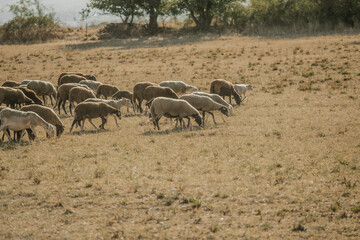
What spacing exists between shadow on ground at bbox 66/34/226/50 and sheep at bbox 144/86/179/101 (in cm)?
2435

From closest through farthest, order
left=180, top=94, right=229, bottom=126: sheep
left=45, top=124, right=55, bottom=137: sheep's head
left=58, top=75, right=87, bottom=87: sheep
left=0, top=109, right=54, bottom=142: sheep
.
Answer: left=0, top=109, right=54, bottom=142: sheep
left=45, top=124, right=55, bottom=137: sheep's head
left=180, top=94, right=229, bottom=126: sheep
left=58, top=75, right=87, bottom=87: sheep

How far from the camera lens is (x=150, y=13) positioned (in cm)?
5781

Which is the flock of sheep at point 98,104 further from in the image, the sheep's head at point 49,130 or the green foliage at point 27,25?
the green foliage at point 27,25

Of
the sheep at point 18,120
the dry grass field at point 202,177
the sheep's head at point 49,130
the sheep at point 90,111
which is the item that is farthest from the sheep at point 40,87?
the sheep's head at point 49,130

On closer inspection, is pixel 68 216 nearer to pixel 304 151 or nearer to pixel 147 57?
pixel 304 151

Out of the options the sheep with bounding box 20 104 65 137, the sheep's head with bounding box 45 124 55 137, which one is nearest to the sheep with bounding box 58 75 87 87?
the sheep with bounding box 20 104 65 137

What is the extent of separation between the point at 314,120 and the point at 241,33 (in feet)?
113

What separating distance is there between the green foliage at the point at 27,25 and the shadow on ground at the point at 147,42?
761cm

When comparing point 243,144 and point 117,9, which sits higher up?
point 117,9

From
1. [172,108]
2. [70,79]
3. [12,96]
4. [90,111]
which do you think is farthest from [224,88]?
[12,96]

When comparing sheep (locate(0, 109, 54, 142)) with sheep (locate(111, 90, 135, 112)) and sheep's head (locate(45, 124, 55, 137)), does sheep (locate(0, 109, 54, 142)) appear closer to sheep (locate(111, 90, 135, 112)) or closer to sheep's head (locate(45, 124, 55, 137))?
sheep's head (locate(45, 124, 55, 137))

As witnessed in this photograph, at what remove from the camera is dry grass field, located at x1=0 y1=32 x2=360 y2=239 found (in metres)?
8.99

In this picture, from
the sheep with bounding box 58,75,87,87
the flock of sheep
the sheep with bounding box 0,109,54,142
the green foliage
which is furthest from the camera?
the green foliage

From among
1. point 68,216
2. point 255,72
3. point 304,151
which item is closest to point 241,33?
point 255,72
